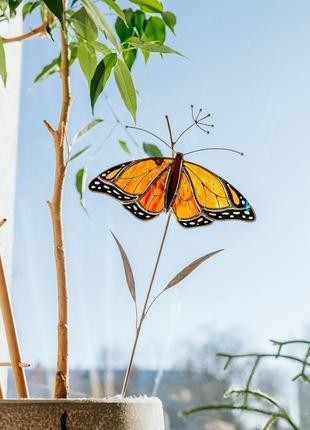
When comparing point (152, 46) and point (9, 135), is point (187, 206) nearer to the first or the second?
point (152, 46)

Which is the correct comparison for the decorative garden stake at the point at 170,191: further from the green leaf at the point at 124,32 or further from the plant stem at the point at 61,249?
the green leaf at the point at 124,32

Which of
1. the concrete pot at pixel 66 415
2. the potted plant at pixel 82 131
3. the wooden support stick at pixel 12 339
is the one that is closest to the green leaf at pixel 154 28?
the potted plant at pixel 82 131

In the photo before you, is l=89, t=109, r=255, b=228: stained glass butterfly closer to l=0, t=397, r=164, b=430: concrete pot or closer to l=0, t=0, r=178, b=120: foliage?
l=0, t=0, r=178, b=120: foliage

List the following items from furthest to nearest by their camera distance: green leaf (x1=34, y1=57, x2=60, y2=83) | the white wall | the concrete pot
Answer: the white wall → green leaf (x1=34, y1=57, x2=60, y2=83) → the concrete pot

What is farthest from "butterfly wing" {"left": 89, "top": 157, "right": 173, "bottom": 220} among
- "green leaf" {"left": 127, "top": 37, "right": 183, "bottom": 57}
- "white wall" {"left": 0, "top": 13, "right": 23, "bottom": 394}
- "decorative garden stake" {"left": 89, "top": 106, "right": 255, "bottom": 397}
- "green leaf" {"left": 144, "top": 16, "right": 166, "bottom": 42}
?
"white wall" {"left": 0, "top": 13, "right": 23, "bottom": 394}

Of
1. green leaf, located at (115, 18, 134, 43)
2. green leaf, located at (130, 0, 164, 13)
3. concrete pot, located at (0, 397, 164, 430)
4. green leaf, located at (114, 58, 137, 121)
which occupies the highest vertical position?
green leaf, located at (130, 0, 164, 13)

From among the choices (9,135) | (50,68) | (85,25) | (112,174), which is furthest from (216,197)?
(9,135)

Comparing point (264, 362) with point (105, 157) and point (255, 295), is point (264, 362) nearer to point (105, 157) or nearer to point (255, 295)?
point (255, 295)
